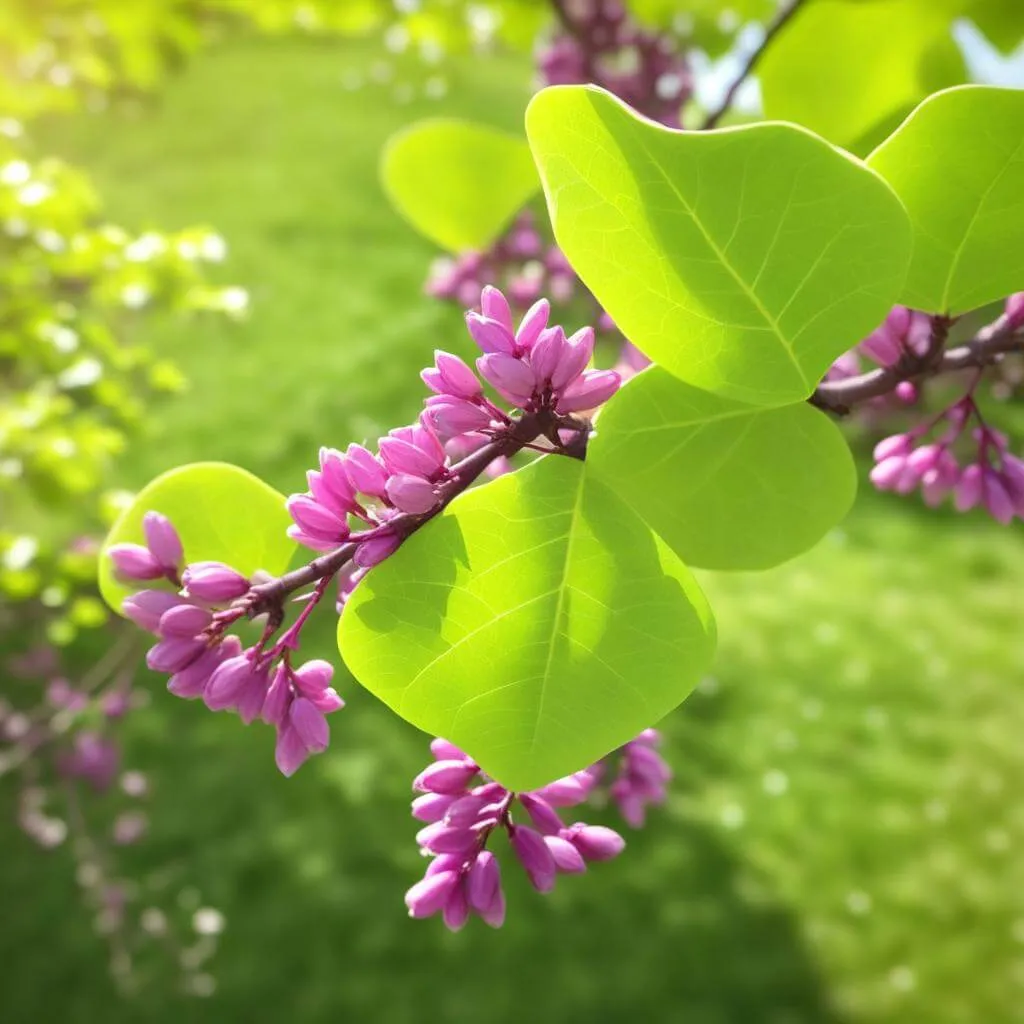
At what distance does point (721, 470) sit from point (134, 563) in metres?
0.42

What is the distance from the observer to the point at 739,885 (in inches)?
157

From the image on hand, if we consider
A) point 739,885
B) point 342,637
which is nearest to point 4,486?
point 342,637

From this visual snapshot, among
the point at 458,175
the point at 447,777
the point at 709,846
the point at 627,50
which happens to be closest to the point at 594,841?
the point at 447,777

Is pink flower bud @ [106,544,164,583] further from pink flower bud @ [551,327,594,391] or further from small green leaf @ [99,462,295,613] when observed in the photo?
pink flower bud @ [551,327,594,391]

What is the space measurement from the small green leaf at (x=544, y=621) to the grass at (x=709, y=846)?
8.12ft

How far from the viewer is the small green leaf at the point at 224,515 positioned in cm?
71

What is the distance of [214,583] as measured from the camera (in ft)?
2.06

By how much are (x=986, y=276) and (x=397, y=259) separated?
8.92 m

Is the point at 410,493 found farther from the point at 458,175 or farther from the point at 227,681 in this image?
the point at 458,175

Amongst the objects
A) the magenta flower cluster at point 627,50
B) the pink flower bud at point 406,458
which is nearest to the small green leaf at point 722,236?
the pink flower bud at point 406,458

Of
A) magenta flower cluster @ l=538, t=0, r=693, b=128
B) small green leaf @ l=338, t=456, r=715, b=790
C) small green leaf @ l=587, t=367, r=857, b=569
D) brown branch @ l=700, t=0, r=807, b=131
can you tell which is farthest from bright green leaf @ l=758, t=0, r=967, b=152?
magenta flower cluster @ l=538, t=0, r=693, b=128

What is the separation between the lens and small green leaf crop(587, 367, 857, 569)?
0.55m

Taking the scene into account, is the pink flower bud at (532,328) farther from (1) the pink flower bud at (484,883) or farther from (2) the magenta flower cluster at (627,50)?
(2) the magenta flower cluster at (627,50)

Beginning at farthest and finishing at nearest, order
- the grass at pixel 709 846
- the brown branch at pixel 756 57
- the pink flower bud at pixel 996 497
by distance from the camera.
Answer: the grass at pixel 709 846 → the brown branch at pixel 756 57 → the pink flower bud at pixel 996 497
